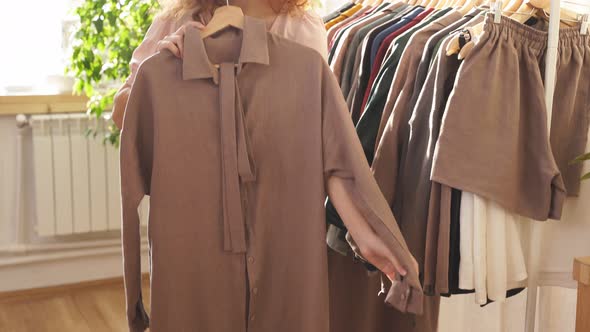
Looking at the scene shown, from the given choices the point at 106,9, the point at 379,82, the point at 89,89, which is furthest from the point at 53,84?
the point at 379,82

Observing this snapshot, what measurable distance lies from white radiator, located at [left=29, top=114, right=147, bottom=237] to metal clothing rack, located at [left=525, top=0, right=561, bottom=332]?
2124mm

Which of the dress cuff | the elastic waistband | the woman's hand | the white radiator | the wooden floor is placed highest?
the elastic waistband

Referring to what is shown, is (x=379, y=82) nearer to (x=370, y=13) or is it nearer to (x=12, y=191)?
(x=370, y=13)

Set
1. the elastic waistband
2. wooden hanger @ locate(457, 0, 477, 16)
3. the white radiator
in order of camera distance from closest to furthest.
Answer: the elastic waistband
wooden hanger @ locate(457, 0, 477, 16)
the white radiator

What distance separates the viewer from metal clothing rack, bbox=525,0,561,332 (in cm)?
143

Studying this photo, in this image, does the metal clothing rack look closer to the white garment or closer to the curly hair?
the white garment

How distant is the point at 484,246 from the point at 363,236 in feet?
0.89

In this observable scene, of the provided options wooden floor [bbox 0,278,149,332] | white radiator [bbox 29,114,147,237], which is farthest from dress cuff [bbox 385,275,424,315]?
white radiator [bbox 29,114,147,237]

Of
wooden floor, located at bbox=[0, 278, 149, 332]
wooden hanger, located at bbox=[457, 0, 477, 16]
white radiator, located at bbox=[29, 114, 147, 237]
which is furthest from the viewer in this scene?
white radiator, located at bbox=[29, 114, 147, 237]

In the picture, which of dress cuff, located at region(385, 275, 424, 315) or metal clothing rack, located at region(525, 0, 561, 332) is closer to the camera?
dress cuff, located at region(385, 275, 424, 315)

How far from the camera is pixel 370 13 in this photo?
1.89 metres

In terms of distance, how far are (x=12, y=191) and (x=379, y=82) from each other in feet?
7.00

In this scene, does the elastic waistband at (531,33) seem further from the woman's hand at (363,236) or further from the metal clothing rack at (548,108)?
the woman's hand at (363,236)

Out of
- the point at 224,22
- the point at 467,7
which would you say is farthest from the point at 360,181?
the point at 467,7
